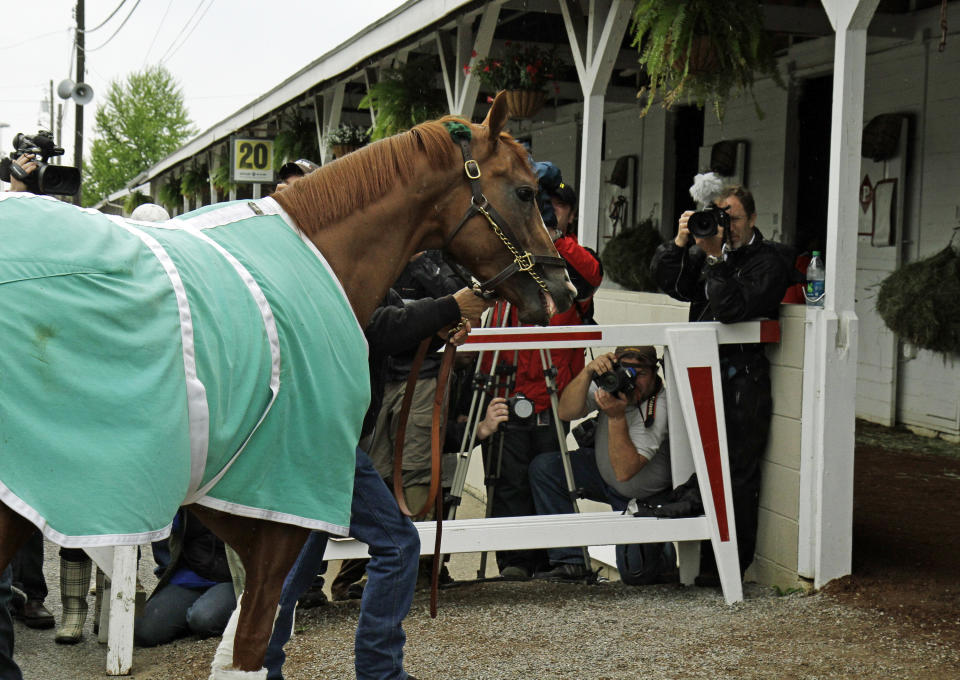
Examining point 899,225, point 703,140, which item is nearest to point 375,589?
point 899,225

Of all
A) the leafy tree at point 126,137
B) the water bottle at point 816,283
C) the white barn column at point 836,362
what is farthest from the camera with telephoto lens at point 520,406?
the leafy tree at point 126,137

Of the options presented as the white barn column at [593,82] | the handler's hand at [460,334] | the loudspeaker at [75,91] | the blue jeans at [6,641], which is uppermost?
the loudspeaker at [75,91]

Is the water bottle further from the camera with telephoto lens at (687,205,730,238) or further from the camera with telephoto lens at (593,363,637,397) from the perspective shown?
the camera with telephoto lens at (593,363,637,397)

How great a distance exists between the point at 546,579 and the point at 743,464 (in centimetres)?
115

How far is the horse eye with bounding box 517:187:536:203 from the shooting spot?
3080mm

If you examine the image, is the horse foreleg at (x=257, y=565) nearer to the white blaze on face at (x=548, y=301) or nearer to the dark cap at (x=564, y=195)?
the white blaze on face at (x=548, y=301)

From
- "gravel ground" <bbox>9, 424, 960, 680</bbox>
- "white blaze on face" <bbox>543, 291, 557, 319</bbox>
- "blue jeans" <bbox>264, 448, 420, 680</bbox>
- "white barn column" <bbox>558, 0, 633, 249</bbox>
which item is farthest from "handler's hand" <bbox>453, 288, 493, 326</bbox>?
"white barn column" <bbox>558, 0, 633, 249</bbox>

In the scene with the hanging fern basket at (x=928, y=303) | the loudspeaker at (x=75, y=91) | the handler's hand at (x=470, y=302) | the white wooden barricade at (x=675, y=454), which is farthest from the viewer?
the loudspeaker at (x=75, y=91)

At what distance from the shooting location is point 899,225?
8.87 metres

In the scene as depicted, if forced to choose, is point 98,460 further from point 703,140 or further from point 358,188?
point 703,140

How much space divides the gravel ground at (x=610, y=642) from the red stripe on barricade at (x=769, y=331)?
1.23 m

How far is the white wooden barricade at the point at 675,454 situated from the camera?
15.5ft

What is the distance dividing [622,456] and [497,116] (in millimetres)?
2447

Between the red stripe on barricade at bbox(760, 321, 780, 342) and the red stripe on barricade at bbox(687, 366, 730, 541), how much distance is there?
1.13ft
